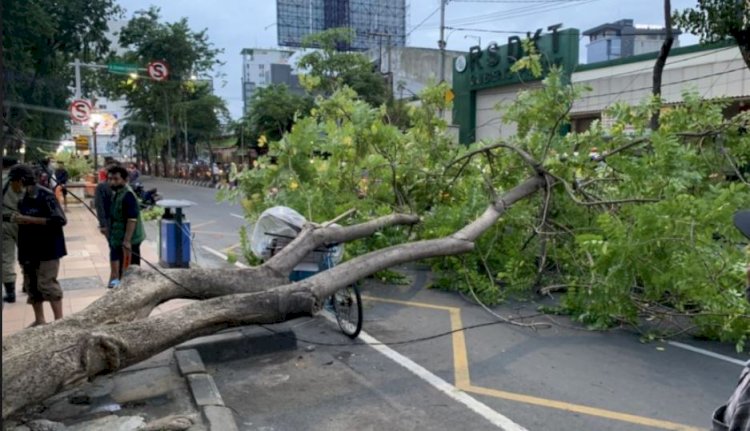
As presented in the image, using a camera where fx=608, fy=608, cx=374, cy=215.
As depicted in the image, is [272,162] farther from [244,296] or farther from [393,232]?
[244,296]

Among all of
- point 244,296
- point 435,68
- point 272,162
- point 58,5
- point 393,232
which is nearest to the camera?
point 244,296

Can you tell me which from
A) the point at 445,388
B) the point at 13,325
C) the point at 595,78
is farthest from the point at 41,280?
the point at 595,78

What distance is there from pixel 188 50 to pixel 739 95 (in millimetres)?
33553

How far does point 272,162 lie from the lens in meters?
9.95

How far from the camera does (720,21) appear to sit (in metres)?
10.5

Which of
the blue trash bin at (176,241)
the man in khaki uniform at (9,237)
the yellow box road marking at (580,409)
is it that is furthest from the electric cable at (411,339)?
the blue trash bin at (176,241)

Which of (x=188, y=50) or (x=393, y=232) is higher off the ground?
(x=188, y=50)

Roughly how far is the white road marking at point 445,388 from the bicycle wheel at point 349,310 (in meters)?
0.16

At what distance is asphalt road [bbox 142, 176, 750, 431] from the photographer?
177 inches

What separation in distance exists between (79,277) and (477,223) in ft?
20.6

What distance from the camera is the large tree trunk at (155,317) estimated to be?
349 cm

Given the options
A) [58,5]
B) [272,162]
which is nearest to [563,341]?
[272,162]

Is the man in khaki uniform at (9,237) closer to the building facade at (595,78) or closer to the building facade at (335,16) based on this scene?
the building facade at (595,78)

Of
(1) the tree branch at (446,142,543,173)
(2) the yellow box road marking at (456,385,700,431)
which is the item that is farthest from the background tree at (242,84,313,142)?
(2) the yellow box road marking at (456,385,700,431)
